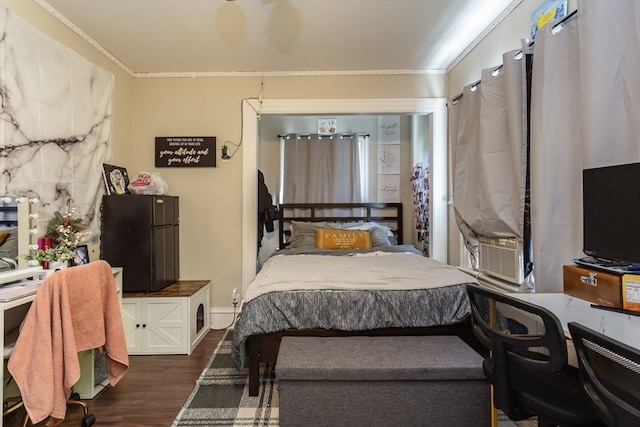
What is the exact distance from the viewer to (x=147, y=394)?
2.06 meters

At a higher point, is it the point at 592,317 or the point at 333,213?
the point at 333,213

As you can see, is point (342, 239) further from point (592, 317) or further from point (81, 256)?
point (592, 317)

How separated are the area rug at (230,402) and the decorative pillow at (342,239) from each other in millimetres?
1487

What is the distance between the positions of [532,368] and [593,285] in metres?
Answer: 0.49

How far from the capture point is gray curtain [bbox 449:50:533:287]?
5.88ft

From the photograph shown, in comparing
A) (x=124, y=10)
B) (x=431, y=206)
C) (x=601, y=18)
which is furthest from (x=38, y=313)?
(x=431, y=206)

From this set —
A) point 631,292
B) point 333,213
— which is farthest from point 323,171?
point 631,292

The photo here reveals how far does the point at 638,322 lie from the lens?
1.11m

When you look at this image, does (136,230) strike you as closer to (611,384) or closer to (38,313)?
(38,313)

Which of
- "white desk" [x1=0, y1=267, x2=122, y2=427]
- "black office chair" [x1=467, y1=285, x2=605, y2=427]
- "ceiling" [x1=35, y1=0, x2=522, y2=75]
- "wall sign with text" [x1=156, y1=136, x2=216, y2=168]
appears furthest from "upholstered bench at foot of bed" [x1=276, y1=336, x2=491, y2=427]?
"wall sign with text" [x1=156, y1=136, x2=216, y2=168]

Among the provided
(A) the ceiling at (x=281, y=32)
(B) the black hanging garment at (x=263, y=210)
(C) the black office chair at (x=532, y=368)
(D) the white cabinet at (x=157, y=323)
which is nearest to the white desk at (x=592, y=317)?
(C) the black office chair at (x=532, y=368)

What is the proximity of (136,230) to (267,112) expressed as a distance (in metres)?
1.63

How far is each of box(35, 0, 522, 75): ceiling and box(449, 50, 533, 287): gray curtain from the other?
1.91 feet

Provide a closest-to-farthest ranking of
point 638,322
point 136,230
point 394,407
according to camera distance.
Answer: point 638,322 < point 394,407 < point 136,230
